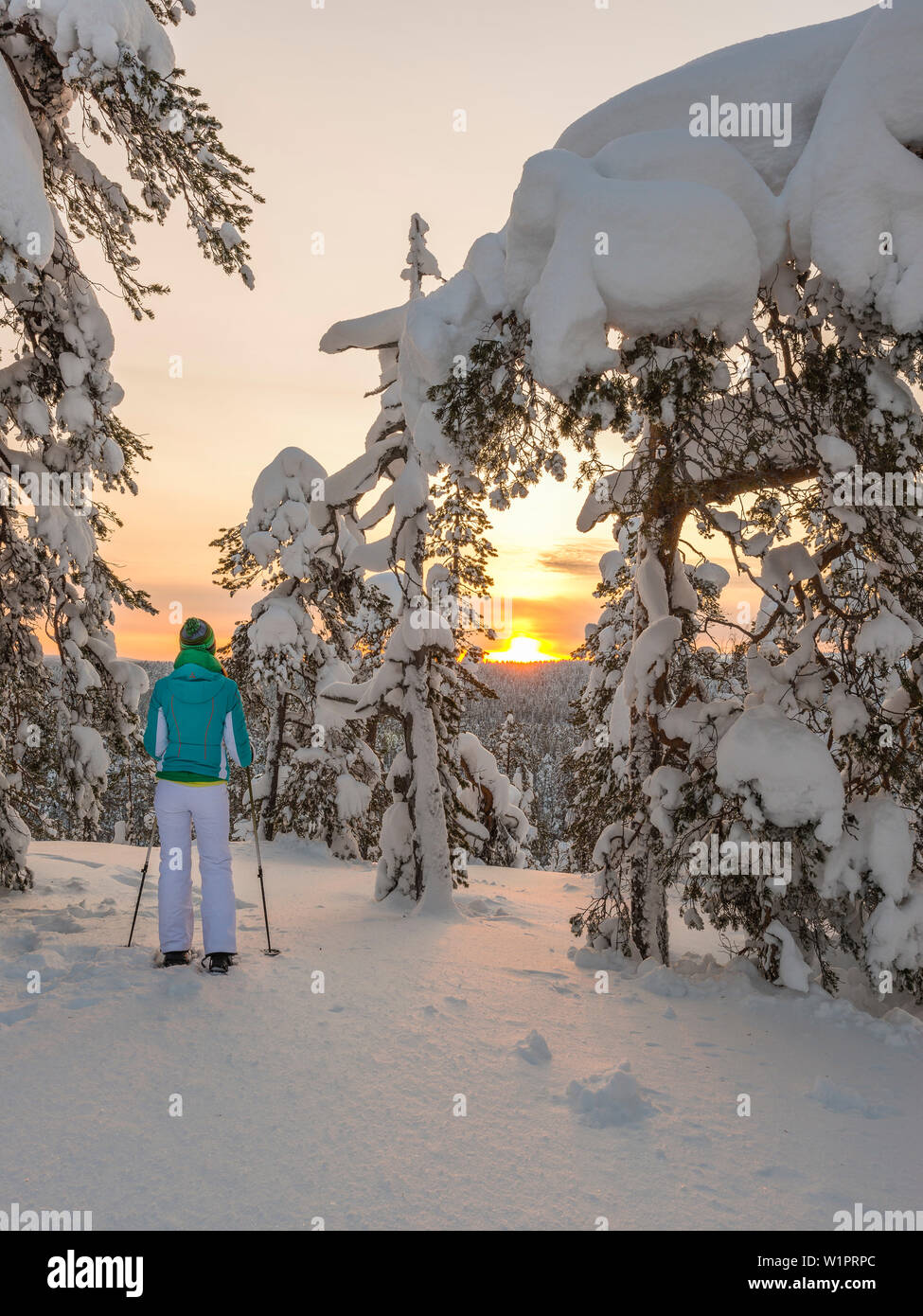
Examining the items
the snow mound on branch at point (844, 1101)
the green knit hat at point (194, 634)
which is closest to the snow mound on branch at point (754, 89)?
the green knit hat at point (194, 634)

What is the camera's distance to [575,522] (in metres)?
8.67

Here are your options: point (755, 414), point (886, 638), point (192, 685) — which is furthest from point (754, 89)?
point (192, 685)

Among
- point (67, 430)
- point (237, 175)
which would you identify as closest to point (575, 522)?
point (237, 175)

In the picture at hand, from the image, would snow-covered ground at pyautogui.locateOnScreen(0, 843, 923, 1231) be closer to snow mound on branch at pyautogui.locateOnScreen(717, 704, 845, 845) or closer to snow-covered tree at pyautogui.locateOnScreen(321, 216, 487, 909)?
snow mound on branch at pyautogui.locateOnScreen(717, 704, 845, 845)

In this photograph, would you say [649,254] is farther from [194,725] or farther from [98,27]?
[194,725]

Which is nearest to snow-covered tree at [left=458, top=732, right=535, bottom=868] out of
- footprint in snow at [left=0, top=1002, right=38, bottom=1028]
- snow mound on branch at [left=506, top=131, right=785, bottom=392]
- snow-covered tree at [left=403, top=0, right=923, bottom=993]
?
snow-covered tree at [left=403, top=0, right=923, bottom=993]

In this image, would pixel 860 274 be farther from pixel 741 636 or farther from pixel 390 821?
pixel 390 821

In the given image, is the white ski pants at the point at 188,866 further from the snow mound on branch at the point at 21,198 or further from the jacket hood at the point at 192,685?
the snow mound on branch at the point at 21,198

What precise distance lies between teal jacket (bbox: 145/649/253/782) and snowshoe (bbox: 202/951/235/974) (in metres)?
1.29

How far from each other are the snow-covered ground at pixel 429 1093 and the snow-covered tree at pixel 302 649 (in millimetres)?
7319

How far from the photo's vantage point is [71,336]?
285 inches

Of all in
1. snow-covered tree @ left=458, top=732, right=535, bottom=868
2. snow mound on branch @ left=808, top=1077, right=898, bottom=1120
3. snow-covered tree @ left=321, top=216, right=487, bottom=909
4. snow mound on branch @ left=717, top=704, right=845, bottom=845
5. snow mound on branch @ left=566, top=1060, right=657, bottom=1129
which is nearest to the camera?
snow mound on branch @ left=566, top=1060, right=657, bottom=1129

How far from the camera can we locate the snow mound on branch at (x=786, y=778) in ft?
19.1

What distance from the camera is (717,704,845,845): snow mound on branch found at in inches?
229
